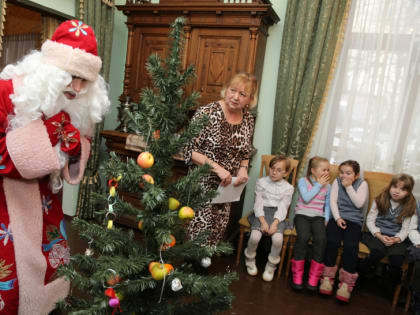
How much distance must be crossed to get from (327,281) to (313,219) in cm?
51

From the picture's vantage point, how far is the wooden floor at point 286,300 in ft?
7.25

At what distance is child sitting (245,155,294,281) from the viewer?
2.62 m

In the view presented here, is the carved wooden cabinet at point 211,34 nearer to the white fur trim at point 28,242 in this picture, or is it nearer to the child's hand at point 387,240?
the child's hand at point 387,240

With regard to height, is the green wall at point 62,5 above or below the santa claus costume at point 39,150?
above

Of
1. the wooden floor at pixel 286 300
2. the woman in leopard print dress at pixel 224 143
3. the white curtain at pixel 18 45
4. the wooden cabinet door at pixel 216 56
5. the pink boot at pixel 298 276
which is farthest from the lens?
the white curtain at pixel 18 45

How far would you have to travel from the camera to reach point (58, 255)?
141cm

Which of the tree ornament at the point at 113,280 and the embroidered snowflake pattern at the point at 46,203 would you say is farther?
the embroidered snowflake pattern at the point at 46,203

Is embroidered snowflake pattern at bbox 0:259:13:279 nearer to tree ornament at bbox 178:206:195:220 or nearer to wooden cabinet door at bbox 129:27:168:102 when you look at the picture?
tree ornament at bbox 178:206:195:220

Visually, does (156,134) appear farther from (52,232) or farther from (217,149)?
(217,149)

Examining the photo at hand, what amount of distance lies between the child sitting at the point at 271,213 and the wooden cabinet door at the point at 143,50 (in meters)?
1.65

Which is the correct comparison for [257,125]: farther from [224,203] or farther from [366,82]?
[224,203]

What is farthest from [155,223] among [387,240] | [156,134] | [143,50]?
[143,50]

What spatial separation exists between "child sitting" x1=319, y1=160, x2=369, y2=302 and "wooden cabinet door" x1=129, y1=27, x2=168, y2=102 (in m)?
2.17

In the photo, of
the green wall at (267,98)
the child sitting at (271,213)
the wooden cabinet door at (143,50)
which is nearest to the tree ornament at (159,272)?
the child sitting at (271,213)
